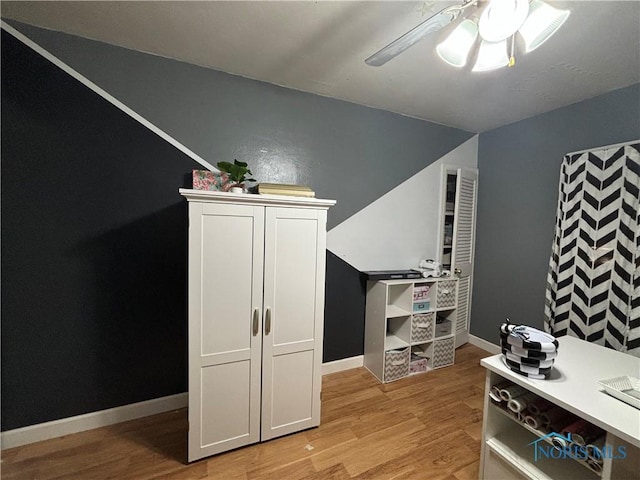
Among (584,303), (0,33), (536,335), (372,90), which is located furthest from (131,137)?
(584,303)

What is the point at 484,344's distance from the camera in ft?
10.3

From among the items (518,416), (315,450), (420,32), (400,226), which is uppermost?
(420,32)

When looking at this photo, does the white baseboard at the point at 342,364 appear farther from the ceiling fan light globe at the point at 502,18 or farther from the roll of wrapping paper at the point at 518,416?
the ceiling fan light globe at the point at 502,18

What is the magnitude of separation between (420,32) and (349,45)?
0.76 meters

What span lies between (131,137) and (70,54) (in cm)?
56

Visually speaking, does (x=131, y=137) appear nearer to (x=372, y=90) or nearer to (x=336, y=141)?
(x=336, y=141)

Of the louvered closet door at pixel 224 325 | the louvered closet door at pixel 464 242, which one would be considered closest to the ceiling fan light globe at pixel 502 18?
the louvered closet door at pixel 224 325

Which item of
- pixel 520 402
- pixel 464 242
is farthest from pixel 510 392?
pixel 464 242

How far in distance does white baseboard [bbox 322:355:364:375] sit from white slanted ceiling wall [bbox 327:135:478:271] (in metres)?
0.93

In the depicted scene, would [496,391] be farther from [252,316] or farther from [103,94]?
[103,94]

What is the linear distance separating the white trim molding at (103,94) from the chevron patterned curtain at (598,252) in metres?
3.08

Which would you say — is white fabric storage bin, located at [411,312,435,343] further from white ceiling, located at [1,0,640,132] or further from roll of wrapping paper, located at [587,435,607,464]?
white ceiling, located at [1,0,640,132]

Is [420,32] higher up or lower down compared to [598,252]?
higher up

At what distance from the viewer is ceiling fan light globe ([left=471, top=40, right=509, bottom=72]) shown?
128cm
